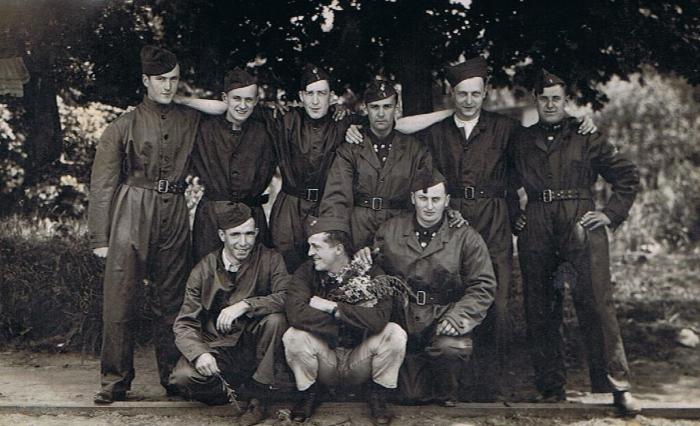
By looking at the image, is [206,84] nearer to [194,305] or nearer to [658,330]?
[194,305]

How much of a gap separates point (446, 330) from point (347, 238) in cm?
81

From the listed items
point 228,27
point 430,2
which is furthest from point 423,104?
point 228,27

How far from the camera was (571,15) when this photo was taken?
19.9 ft

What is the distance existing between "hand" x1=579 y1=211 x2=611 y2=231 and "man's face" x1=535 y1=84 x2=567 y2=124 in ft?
2.15

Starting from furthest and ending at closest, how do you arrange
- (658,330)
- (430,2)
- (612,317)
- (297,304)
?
(658,330), (430,2), (612,317), (297,304)

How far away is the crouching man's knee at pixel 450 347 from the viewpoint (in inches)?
185

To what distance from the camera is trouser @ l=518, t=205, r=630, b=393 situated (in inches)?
196

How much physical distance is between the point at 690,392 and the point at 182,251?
3.71 meters

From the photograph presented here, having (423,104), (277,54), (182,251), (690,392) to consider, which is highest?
(277,54)

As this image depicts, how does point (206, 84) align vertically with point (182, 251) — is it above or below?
above

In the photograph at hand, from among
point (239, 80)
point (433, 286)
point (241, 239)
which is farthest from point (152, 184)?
point (433, 286)

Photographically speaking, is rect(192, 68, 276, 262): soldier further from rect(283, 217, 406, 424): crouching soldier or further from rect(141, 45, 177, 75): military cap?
rect(283, 217, 406, 424): crouching soldier

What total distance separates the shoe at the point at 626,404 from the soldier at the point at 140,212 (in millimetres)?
2857

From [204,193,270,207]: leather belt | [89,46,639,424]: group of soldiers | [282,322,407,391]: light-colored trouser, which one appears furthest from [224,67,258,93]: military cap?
[282,322,407,391]: light-colored trouser
